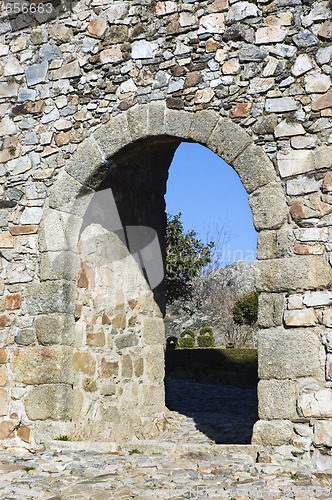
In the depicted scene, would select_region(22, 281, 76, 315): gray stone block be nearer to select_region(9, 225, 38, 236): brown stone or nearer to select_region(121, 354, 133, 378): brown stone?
select_region(9, 225, 38, 236): brown stone

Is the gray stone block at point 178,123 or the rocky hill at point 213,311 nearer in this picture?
the gray stone block at point 178,123

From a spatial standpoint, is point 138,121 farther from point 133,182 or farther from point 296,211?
point 296,211

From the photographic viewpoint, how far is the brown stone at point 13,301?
17.5 feet

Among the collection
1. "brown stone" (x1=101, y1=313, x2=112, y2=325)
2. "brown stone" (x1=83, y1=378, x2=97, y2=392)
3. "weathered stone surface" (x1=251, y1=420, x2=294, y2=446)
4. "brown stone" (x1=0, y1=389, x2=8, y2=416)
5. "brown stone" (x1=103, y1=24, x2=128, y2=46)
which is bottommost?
"weathered stone surface" (x1=251, y1=420, x2=294, y2=446)

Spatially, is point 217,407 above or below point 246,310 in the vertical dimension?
below

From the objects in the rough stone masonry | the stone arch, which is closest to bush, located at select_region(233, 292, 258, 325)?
the rough stone masonry

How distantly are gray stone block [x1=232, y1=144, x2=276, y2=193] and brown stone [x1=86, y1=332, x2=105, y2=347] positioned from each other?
6.39 feet

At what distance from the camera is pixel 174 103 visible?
16.3 ft

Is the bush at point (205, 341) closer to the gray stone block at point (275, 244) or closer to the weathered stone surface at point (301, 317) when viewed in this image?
the gray stone block at point (275, 244)

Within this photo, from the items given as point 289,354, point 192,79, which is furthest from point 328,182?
point 192,79

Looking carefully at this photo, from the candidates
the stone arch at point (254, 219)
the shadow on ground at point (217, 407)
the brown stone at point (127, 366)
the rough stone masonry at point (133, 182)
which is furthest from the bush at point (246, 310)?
the stone arch at point (254, 219)

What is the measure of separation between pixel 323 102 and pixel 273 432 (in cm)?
241

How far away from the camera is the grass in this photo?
1066 centimetres

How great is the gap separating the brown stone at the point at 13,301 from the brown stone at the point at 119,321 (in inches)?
37.1
